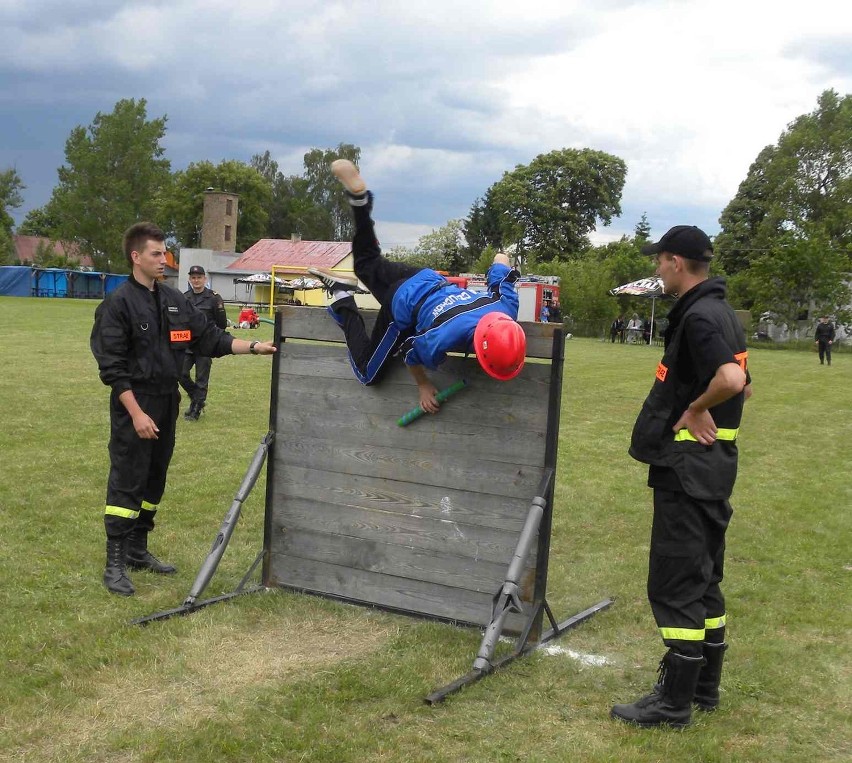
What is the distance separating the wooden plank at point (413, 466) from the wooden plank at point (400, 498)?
1.5 inches

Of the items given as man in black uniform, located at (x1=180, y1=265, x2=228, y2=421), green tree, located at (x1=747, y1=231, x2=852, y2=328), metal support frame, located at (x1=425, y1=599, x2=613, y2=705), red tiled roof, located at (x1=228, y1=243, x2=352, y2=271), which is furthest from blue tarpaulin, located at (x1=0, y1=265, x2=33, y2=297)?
metal support frame, located at (x1=425, y1=599, x2=613, y2=705)

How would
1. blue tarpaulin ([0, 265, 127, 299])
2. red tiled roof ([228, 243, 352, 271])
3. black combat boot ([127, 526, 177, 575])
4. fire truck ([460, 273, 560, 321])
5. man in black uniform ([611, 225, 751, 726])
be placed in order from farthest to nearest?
red tiled roof ([228, 243, 352, 271])
blue tarpaulin ([0, 265, 127, 299])
fire truck ([460, 273, 560, 321])
black combat boot ([127, 526, 177, 575])
man in black uniform ([611, 225, 751, 726])

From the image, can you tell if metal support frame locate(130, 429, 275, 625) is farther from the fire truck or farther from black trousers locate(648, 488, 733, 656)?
the fire truck

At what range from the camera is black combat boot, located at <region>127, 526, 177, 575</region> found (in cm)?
602

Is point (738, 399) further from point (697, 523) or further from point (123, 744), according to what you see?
point (123, 744)

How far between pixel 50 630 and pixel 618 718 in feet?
9.84

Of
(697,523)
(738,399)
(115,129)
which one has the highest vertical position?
(115,129)

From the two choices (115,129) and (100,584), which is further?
(115,129)

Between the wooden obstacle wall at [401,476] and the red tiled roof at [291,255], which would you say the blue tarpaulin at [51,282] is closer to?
the red tiled roof at [291,255]

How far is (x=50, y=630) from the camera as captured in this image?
192 inches

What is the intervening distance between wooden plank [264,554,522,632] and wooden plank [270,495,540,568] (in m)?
0.20

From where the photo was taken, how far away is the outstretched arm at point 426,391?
507 cm

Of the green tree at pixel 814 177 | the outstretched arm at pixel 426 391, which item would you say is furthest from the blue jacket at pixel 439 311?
the green tree at pixel 814 177

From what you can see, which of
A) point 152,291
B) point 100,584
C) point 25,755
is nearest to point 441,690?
point 25,755
